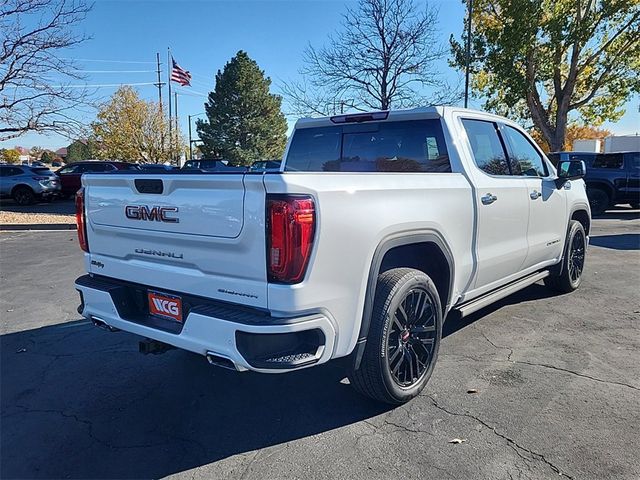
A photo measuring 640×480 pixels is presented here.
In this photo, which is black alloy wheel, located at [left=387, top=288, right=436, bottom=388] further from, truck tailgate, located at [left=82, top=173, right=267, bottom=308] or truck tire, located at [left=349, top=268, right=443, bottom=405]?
truck tailgate, located at [left=82, top=173, right=267, bottom=308]

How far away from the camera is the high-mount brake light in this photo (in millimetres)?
4102

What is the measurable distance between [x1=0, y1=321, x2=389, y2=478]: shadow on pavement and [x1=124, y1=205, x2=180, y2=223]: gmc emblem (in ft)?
4.27

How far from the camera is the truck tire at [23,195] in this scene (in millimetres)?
18828

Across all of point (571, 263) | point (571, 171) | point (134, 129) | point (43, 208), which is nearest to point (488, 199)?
point (571, 171)

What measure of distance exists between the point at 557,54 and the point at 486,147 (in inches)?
811

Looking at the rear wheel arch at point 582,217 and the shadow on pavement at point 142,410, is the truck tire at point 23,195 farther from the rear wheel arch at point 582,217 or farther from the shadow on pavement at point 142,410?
the rear wheel arch at point 582,217

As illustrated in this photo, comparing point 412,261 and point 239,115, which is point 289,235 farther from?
point 239,115

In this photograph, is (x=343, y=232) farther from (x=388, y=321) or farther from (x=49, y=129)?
(x=49, y=129)

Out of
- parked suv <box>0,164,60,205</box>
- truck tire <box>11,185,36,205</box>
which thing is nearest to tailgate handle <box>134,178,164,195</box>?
parked suv <box>0,164,60,205</box>

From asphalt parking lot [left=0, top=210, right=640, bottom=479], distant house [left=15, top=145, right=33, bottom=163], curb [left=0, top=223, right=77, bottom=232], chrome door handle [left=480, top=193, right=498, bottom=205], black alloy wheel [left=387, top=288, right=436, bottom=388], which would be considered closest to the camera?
asphalt parking lot [left=0, top=210, right=640, bottom=479]

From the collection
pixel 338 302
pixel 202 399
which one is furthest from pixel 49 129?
pixel 338 302

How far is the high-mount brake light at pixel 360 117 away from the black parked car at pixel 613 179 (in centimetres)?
1240

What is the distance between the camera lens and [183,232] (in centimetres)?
272

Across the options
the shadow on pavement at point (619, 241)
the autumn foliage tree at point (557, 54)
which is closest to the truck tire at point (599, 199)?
the shadow on pavement at point (619, 241)
